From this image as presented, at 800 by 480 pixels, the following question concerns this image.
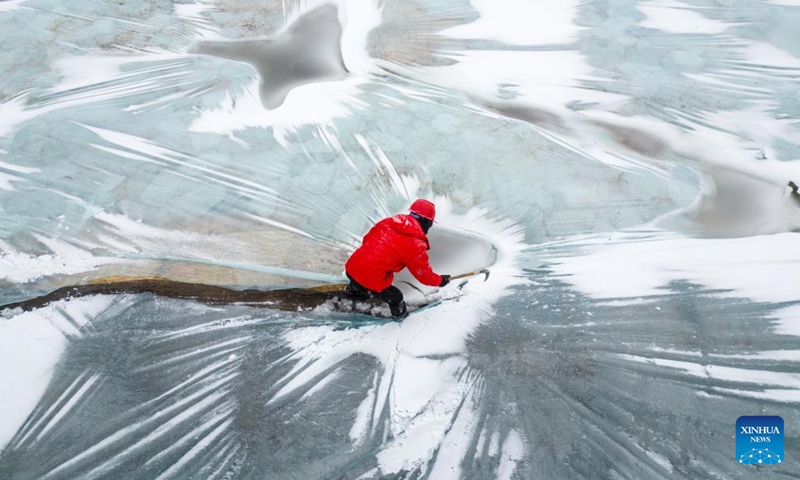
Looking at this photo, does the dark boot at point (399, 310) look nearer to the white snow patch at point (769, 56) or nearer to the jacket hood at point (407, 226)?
the jacket hood at point (407, 226)

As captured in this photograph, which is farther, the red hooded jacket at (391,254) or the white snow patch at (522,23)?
the white snow patch at (522,23)

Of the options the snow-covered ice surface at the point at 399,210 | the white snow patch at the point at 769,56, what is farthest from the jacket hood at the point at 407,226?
the white snow patch at the point at 769,56

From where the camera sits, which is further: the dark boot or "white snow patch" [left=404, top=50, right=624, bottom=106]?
"white snow patch" [left=404, top=50, right=624, bottom=106]

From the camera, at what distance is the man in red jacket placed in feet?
7.74

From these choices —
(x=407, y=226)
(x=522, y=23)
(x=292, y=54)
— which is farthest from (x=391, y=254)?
(x=522, y=23)

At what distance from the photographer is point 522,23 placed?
4285 mm

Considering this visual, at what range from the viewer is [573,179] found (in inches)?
126

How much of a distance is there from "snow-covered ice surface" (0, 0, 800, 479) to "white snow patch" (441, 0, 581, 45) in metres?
0.03

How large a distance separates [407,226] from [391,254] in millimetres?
163

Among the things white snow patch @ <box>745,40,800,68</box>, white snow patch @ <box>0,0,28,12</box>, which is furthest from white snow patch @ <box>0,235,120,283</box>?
white snow patch @ <box>745,40,800,68</box>

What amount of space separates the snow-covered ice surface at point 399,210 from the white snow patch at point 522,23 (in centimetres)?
3

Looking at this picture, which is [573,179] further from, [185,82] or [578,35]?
[185,82]

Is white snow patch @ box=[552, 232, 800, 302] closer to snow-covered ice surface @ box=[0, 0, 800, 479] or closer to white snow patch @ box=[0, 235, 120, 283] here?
snow-covered ice surface @ box=[0, 0, 800, 479]

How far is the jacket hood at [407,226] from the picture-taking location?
2350mm
